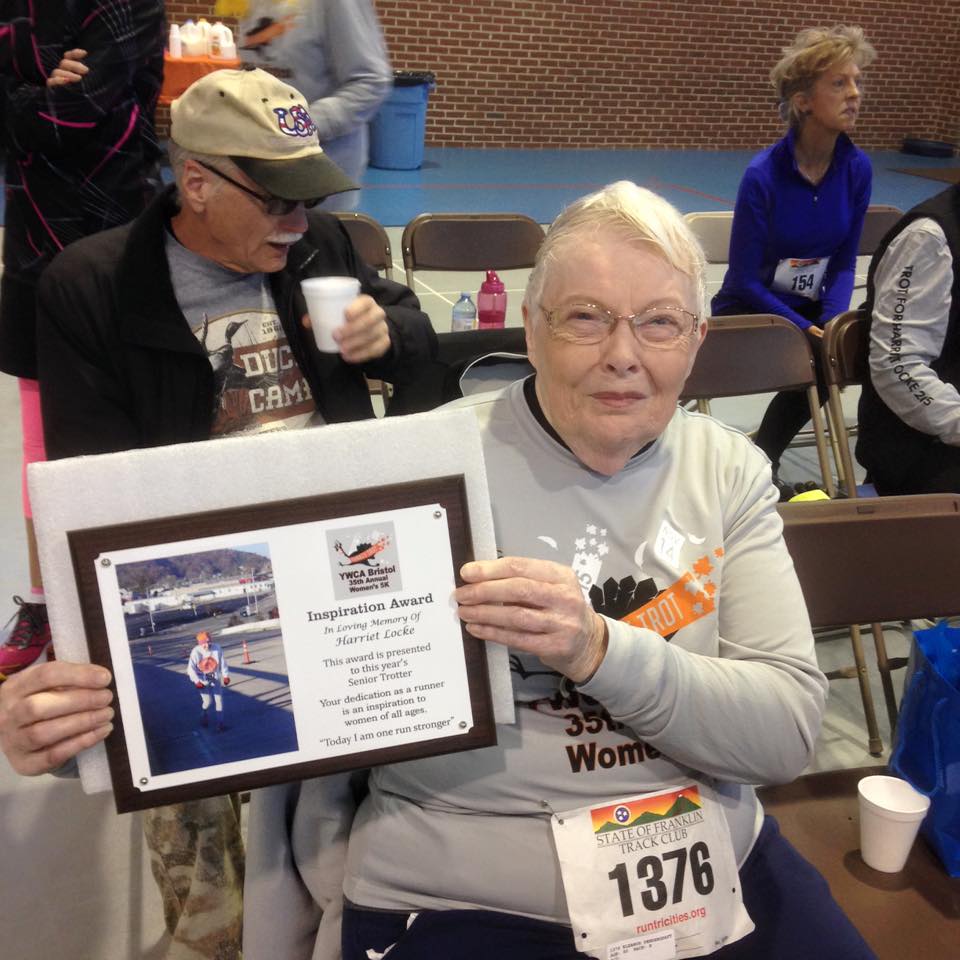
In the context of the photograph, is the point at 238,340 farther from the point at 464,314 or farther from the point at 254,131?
the point at 464,314

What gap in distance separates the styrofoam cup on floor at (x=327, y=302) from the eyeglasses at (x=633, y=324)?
0.51 m

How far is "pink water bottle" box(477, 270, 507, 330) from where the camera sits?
3.54 m

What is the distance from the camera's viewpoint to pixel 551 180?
10344 mm

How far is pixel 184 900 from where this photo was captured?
1.94 metres

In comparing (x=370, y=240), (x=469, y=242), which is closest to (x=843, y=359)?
(x=469, y=242)

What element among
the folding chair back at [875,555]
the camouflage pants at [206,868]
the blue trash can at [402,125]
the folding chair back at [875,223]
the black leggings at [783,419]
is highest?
the blue trash can at [402,125]

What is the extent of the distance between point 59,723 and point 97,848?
1501mm

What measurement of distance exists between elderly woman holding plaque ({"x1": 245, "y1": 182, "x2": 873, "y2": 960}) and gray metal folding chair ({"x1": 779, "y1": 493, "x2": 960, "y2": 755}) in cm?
42

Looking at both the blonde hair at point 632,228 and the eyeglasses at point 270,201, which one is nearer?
the blonde hair at point 632,228

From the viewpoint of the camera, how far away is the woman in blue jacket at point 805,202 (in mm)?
3764

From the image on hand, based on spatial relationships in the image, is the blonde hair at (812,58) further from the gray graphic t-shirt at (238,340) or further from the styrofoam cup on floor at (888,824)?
the styrofoam cup on floor at (888,824)

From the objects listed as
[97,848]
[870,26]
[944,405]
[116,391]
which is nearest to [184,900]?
[97,848]

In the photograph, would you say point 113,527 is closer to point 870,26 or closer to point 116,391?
point 116,391

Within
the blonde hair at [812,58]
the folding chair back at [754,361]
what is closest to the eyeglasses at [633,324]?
the folding chair back at [754,361]
